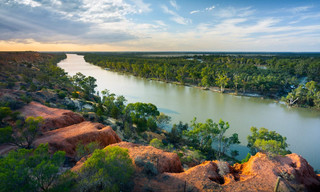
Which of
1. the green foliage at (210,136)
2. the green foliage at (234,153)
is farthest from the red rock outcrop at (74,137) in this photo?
the green foliage at (234,153)

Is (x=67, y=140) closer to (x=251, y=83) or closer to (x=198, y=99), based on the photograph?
(x=198, y=99)

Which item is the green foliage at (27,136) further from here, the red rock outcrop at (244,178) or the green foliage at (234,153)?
the green foliage at (234,153)

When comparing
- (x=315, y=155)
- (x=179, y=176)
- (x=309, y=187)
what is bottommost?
(x=315, y=155)

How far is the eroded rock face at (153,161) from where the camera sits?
1180cm

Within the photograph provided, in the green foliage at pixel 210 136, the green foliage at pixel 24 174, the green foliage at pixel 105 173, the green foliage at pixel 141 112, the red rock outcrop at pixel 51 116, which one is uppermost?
the green foliage at pixel 24 174

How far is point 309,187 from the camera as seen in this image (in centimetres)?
1161

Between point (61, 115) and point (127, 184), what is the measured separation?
1625 centimetres

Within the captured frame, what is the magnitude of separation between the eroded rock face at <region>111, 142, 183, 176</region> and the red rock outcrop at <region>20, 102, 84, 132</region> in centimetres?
1142

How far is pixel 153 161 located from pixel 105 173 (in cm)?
429

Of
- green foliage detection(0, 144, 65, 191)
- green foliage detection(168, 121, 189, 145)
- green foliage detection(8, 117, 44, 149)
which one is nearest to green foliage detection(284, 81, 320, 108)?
green foliage detection(168, 121, 189, 145)

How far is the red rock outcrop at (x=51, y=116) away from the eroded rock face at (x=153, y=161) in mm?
11420

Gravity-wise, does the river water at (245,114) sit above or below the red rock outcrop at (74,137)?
below

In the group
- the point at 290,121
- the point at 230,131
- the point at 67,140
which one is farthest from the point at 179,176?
the point at 290,121

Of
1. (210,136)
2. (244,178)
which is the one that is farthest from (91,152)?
(210,136)
